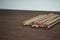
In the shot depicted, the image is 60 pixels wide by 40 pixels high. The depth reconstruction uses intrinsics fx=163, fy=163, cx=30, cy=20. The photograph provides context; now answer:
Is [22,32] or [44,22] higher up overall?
[44,22]

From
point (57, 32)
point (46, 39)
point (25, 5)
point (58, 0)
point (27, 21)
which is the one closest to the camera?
point (46, 39)

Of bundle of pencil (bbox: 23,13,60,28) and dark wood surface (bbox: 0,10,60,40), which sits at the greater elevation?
bundle of pencil (bbox: 23,13,60,28)

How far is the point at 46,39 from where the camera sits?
9.03 ft

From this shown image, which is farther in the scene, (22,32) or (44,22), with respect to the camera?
(44,22)

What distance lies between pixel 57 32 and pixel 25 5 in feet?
5.91

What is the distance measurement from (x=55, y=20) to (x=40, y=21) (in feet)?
1.05

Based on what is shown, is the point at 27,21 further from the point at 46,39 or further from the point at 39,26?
the point at 46,39

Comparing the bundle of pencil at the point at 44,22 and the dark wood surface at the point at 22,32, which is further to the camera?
the bundle of pencil at the point at 44,22

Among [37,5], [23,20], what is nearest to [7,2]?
[37,5]

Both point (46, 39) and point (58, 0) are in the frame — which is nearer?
point (46, 39)

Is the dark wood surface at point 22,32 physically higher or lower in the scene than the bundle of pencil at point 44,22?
lower

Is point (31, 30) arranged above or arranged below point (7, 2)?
below

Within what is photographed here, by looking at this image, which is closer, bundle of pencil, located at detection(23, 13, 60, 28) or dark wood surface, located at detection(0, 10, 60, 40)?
dark wood surface, located at detection(0, 10, 60, 40)

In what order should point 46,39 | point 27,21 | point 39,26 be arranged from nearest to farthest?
point 46,39 < point 39,26 < point 27,21
